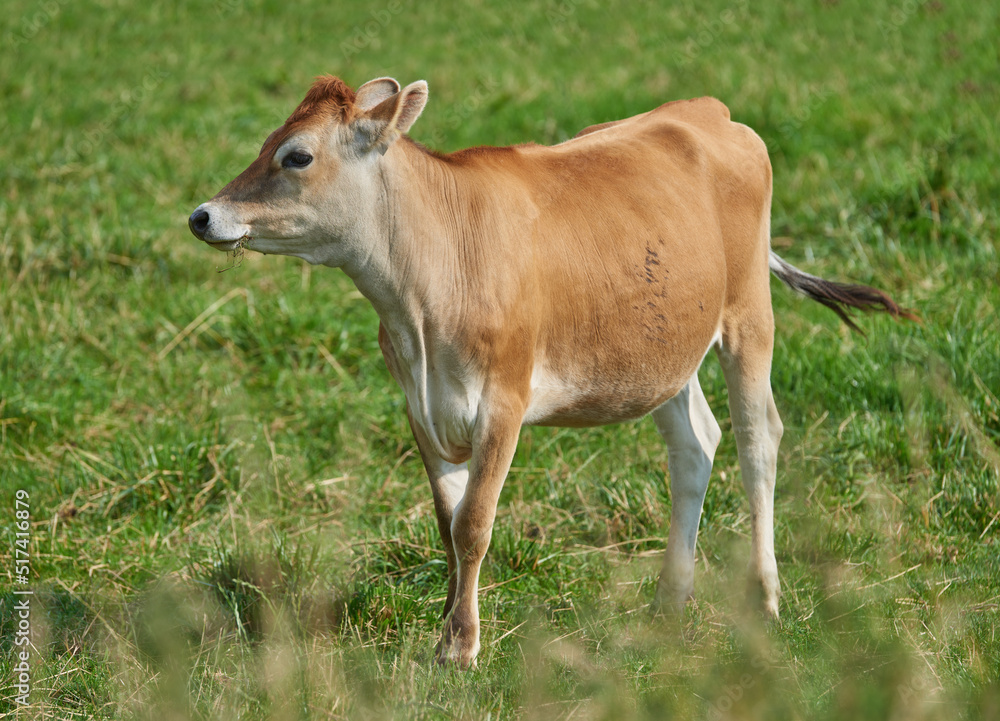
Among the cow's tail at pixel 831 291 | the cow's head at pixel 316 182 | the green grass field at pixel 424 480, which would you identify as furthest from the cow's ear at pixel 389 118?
the cow's tail at pixel 831 291

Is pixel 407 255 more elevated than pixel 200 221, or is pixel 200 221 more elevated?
pixel 200 221

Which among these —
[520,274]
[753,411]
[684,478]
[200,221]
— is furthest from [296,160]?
[753,411]

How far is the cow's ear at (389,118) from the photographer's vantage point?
10.7 ft

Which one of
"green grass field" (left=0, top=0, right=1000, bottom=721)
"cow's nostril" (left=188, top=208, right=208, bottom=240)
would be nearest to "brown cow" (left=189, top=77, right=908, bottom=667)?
"cow's nostril" (left=188, top=208, right=208, bottom=240)

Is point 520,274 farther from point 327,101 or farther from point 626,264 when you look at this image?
point 327,101

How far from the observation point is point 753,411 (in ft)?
14.3

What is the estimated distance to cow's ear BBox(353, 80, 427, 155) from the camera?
10.7 ft

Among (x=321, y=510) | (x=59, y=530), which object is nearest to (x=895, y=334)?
(x=321, y=510)

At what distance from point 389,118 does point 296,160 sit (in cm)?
32

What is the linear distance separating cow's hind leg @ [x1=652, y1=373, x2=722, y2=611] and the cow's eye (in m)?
1.91

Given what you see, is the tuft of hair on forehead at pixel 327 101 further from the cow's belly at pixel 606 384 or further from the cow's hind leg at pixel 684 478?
the cow's hind leg at pixel 684 478

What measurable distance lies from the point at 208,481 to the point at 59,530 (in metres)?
0.70

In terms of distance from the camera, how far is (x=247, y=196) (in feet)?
10.8

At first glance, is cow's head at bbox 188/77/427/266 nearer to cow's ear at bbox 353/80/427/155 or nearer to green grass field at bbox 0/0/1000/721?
cow's ear at bbox 353/80/427/155
